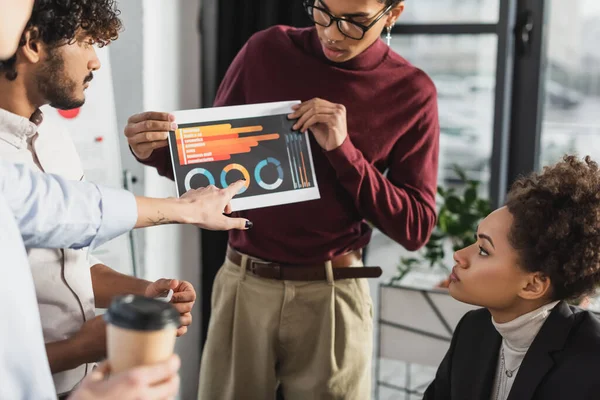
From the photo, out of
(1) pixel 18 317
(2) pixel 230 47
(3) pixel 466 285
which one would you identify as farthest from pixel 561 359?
(2) pixel 230 47

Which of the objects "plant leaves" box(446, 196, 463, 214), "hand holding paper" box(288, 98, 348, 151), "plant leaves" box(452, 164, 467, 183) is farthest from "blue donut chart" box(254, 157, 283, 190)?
"plant leaves" box(452, 164, 467, 183)

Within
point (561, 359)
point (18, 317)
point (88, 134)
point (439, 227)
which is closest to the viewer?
point (18, 317)

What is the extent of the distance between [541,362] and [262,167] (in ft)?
2.61

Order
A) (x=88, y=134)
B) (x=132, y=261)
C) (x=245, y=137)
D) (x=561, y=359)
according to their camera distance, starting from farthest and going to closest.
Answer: (x=132, y=261)
(x=88, y=134)
(x=245, y=137)
(x=561, y=359)

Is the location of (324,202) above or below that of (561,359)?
above

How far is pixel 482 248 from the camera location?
1.62 m

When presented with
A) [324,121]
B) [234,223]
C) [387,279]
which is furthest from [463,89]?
[234,223]

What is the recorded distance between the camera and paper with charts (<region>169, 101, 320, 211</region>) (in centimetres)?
166

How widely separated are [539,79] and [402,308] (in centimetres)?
112

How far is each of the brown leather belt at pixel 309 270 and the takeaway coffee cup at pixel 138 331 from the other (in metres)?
1.06

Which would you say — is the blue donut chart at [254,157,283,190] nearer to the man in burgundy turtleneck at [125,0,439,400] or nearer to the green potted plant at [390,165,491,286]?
the man in burgundy turtleneck at [125,0,439,400]

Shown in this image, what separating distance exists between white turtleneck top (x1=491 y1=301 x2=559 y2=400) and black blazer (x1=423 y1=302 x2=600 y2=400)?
0.05 ft

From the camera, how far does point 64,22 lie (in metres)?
1.20

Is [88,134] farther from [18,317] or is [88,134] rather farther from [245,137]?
[18,317]
